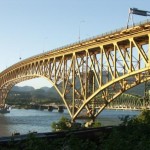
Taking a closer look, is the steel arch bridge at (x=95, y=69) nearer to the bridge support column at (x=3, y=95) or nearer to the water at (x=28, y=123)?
the water at (x=28, y=123)

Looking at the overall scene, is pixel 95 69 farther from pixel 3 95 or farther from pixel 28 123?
pixel 3 95

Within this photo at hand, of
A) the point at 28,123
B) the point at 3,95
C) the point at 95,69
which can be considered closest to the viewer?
the point at 95,69

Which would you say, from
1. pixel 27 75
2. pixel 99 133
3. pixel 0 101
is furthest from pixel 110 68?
pixel 0 101

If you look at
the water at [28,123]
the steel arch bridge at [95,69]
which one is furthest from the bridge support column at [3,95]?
the steel arch bridge at [95,69]

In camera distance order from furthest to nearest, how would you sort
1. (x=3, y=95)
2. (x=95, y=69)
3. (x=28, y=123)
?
(x=3, y=95) → (x=28, y=123) → (x=95, y=69)

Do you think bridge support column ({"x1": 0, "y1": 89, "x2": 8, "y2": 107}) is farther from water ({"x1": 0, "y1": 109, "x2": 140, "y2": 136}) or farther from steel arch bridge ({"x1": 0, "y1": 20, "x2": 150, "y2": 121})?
steel arch bridge ({"x1": 0, "y1": 20, "x2": 150, "y2": 121})

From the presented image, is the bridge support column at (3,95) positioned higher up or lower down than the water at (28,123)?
higher up

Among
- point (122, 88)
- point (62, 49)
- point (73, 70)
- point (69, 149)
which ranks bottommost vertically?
point (69, 149)

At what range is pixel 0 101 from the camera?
152625 millimetres

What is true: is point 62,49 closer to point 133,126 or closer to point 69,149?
point 133,126

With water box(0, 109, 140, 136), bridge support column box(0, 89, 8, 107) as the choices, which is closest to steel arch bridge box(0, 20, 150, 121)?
water box(0, 109, 140, 136)

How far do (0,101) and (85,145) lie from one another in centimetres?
14084

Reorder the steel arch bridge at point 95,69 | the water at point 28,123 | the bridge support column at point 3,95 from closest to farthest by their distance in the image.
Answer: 1. the steel arch bridge at point 95,69
2. the water at point 28,123
3. the bridge support column at point 3,95

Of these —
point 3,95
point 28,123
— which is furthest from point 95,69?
point 3,95
